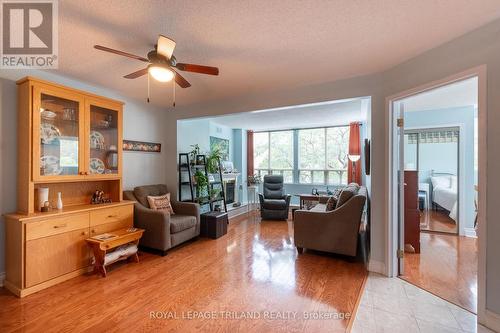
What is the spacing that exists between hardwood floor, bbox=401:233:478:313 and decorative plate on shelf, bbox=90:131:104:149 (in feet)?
13.8

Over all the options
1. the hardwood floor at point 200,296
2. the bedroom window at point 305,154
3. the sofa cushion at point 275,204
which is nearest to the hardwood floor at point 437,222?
the bedroom window at point 305,154

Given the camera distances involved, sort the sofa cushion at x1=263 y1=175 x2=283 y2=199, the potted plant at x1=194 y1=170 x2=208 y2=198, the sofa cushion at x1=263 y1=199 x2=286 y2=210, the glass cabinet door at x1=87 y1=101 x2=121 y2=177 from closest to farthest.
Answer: the glass cabinet door at x1=87 y1=101 x2=121 y2=177 → the potted plant at x1=194 y1=170 x2=208 y2=198 → the sofa cushion at x1=263 y1=199 x2=286 y2=210 → the sofa cushion at x1=263 y1=175 x2=283 y2=199

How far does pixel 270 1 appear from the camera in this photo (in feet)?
4.85

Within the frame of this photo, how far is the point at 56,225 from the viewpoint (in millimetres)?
2363

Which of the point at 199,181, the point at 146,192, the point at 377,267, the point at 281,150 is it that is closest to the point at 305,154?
the point at 281,150

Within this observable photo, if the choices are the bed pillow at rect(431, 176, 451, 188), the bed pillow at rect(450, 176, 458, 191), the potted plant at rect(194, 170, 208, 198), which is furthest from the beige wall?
the bed pillow at rect(431, 176, 451, 188)

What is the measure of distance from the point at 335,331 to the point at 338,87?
2.67 metres

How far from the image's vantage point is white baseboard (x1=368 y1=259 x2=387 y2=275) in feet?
8.55

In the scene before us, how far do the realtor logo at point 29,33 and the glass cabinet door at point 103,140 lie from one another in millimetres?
668

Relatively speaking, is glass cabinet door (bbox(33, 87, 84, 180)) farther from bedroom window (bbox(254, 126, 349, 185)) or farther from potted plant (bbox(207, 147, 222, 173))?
bedroom window (bbox(254, 126, 349, 185))

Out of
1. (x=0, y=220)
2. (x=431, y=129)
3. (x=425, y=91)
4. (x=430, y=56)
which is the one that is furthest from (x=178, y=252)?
(x=431, y=129)

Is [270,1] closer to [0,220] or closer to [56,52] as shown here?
[56,52]

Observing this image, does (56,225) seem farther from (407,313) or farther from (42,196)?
(407,313)

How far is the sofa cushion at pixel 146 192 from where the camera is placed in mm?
3586
